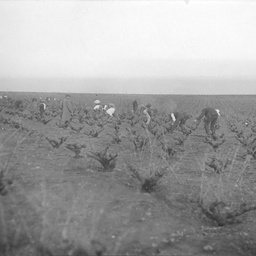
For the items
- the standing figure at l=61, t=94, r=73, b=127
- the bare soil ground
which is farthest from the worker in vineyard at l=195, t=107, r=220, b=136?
the standing figure at l=61, t=94, r=73, b=127

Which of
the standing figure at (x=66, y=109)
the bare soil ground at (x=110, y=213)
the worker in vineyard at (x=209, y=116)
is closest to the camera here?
the bare soil ground at (x=110, y=213)

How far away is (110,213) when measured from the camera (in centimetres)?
406

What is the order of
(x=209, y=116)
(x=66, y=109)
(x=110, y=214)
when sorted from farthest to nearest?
(x=66, y=109) < (x=209, y=116) < (x=110, y=214)

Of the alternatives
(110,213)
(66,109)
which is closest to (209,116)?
(66,109)

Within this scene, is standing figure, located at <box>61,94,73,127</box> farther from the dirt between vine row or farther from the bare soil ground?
the dirt between vine row

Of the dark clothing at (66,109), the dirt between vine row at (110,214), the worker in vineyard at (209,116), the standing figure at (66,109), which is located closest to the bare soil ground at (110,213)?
the dirt between vine row at (110,214)

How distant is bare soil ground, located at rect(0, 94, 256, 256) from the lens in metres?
3.30

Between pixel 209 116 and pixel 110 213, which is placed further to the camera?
pixel 209 116

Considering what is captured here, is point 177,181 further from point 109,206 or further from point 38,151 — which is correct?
point 38,151

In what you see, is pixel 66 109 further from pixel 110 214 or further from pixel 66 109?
pixel 110 214

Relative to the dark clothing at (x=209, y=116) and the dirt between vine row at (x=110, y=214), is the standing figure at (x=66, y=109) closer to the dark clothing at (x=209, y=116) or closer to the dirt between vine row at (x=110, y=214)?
the dark clothing at (x=209, y=116)

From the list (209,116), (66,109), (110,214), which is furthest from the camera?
(66,109)

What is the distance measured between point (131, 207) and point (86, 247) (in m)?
1.66

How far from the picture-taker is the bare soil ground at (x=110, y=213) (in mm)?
3297
